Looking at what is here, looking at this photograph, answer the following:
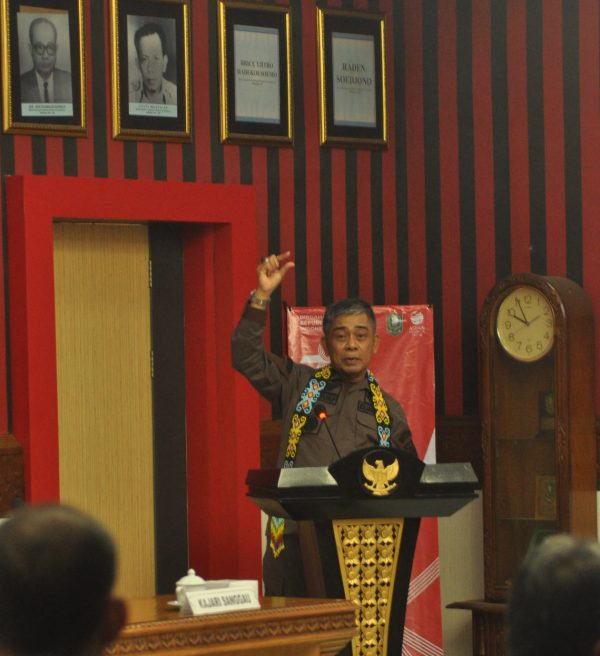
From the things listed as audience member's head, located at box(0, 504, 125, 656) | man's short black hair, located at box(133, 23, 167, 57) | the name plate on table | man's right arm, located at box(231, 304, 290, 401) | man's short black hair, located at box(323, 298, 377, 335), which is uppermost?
man's short black hair, located at box(133, 23, 167, 57)

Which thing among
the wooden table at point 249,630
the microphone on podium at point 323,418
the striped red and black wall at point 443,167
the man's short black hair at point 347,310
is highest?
the striped red and black wall at point 443,167

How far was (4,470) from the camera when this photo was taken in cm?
581

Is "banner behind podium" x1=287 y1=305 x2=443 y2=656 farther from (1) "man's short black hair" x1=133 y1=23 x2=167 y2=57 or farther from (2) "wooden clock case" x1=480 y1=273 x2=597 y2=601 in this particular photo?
(1) "man's short black hair" x1=133 y1=23 x2=167 y2=57

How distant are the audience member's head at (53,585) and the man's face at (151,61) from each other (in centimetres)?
493

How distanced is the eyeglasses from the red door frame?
0.55m

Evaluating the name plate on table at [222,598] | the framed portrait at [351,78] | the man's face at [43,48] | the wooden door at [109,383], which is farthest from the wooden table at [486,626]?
the man's face at [43,48]

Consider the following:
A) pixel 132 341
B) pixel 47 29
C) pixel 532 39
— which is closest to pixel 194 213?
pixel 132 341

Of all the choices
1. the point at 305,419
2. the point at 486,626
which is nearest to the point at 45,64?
the point at 305,419

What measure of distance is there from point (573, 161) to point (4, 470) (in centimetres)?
300

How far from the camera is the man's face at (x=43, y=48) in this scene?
19.6ft

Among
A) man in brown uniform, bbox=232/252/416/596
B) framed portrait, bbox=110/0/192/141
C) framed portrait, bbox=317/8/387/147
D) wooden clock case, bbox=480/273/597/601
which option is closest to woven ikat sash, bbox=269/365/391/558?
man in brown uniform, bbox=232/252/416/596

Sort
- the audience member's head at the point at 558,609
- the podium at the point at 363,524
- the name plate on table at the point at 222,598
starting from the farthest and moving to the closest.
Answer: the podium at the point at 363,524, the name plate on table at the point at 222,598, the audience member's head at the point at 558,609

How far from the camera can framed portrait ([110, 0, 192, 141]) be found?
6.18m

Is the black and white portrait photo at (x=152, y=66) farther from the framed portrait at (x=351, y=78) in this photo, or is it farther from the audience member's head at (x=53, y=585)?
the audience member's head at (x=53, y=585)
